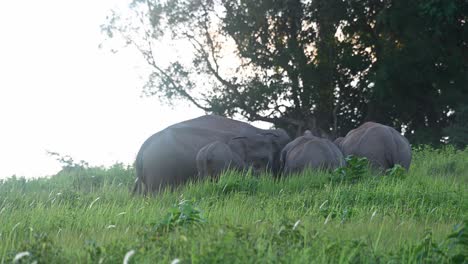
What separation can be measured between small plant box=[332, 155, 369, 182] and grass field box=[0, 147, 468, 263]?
1.2 inches

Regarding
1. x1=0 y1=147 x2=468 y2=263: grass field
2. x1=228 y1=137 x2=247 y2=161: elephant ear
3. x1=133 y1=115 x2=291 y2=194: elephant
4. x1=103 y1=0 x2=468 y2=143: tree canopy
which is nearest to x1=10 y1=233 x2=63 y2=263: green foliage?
x1=0 y1=147 x2=468 y2=263: grass field

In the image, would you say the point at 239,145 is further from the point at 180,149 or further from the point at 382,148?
the point at 382,148

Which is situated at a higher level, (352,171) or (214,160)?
(214,160)

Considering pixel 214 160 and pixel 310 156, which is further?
pixel 310 156

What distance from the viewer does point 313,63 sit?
80.1ft

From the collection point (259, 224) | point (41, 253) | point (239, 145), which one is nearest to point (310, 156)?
point (239, 145)

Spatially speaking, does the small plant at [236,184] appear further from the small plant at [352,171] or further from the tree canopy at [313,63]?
the tree canopy at [313,63]

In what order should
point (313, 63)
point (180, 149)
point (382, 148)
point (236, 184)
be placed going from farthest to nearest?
point (313, 63), point (382, 148), point (180, 149), point (236, 184)

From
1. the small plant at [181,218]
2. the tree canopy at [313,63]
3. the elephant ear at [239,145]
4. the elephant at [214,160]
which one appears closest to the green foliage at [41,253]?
the small plant at [181,218]

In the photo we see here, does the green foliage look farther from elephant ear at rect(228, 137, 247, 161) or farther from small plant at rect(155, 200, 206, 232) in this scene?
elephant ear at rect(228, 137, 247, 161)

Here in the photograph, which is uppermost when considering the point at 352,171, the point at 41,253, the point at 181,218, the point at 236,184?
the point at 352,171

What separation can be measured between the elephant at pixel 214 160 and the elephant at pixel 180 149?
50 centimetres

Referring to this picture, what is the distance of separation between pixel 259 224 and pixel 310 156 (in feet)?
18.1

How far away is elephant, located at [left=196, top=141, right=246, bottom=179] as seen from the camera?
417 inches
